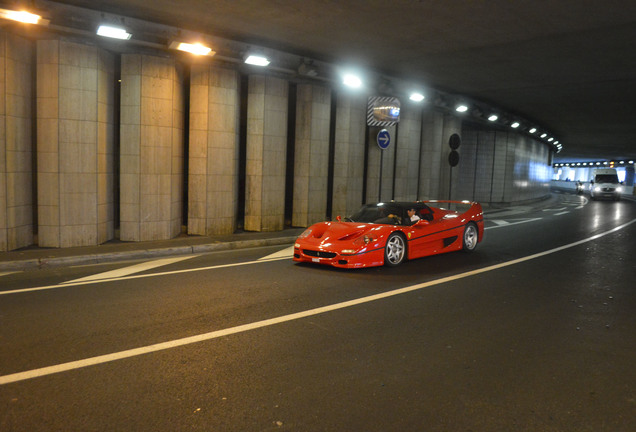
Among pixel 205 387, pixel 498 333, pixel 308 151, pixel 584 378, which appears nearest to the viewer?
pixel 205 387

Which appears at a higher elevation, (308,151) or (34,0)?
(34,0)

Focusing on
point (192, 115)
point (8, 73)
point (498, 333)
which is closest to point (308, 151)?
point (192, 115)

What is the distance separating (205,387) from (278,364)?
802 mm

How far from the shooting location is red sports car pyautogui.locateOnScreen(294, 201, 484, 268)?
902 cm

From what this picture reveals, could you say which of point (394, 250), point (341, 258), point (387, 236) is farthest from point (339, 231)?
point (394, 250)

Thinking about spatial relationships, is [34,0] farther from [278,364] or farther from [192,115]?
[278,364]

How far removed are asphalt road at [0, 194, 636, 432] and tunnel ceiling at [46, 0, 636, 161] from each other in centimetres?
529

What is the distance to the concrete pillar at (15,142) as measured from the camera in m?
10.3

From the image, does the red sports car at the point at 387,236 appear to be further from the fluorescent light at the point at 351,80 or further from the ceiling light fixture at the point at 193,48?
the fluorescent light at the point at 351,80

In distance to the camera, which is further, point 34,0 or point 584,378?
point 34,0

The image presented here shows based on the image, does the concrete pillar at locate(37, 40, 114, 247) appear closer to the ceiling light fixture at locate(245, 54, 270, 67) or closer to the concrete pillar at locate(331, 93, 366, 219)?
the ceiling light fixture at locate(245, 54, 270, 67)

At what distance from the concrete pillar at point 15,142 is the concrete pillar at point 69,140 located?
274mm

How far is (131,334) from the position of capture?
18.0 ft

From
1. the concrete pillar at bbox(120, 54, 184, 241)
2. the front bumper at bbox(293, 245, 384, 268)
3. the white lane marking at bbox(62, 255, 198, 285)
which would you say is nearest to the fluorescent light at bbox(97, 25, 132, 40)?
the concrete pillar at bbox(120, 54, 184, 241)
